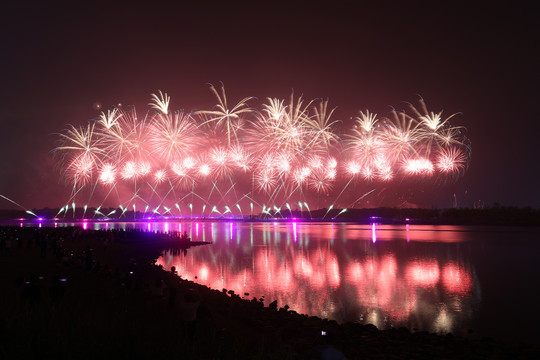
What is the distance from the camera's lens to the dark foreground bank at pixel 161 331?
37.7ft

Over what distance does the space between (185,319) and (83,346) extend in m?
3.33

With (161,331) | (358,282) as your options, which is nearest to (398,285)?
(358,282)

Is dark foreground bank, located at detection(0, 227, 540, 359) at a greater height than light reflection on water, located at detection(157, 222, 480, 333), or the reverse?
dark foreground bank, located at detection(0, 227, 540, 359)

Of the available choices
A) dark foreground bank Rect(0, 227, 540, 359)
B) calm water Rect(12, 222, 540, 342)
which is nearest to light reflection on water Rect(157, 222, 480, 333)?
calm water Rect(12, 222, 540, 342)

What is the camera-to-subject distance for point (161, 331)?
45.3 ft

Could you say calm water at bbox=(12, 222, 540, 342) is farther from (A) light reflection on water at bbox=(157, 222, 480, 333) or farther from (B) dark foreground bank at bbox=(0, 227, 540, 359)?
(B) dark foreground bank at bbox=(0, 227, 540, 359)

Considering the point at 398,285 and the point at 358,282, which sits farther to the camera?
the point at 358,282

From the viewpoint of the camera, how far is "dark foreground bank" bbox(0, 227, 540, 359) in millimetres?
11500

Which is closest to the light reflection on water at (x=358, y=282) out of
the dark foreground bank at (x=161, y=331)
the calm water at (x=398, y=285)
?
the calm water at (x=398, y=285)

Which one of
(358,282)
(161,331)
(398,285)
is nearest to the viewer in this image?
(161,331)

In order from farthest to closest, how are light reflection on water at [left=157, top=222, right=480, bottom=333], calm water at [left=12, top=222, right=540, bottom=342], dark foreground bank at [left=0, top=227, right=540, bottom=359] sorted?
1. light reflection on water at [left=157, top=222, right=480, bottom=333]
2. calm water at [left=12, top=222, right=540, bottom=342]
3. dark foreground bank at [left=0, top=227, right=540, bottom=359]

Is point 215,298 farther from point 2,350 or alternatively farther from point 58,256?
point 58,256

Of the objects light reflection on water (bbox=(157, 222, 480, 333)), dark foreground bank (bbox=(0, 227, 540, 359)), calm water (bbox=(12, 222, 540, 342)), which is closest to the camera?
dark foreground bank (bbox=(0, 227, 540, 359))

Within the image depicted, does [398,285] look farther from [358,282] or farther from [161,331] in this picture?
[161,331]
